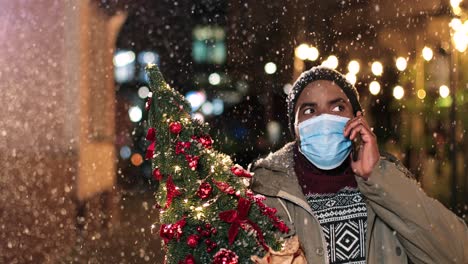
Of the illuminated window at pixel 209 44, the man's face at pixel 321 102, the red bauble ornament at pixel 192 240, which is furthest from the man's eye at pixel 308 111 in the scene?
the illuminated window at pixel 209 44

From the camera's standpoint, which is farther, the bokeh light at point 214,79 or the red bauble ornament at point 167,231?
the bokeh light at point 214,79

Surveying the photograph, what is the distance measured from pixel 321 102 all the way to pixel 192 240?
43.4 inches

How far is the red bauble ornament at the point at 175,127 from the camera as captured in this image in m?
3.36

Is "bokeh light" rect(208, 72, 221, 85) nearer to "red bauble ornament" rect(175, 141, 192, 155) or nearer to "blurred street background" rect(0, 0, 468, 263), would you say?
"blurred street background" rect(0, 0, 468, 263)

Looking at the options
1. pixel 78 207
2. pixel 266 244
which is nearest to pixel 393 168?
pixel 266 244

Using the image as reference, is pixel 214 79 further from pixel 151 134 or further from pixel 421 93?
pixel 151 134

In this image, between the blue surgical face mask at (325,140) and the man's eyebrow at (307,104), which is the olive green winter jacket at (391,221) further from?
the man's eyebrow at (307,104)

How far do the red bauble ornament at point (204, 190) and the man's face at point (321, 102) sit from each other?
826 millimetres

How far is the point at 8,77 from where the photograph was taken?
18078 mm

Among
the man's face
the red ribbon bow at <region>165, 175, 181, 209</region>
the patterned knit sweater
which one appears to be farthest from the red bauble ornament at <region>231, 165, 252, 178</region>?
the man's face

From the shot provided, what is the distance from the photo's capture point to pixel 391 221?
362 centimetres

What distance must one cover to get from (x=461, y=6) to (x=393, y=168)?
11.9 meters

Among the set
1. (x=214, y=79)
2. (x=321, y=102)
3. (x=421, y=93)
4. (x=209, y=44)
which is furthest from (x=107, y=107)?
(x=209, y=44)

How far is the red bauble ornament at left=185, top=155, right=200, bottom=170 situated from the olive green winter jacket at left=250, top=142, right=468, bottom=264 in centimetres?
48
